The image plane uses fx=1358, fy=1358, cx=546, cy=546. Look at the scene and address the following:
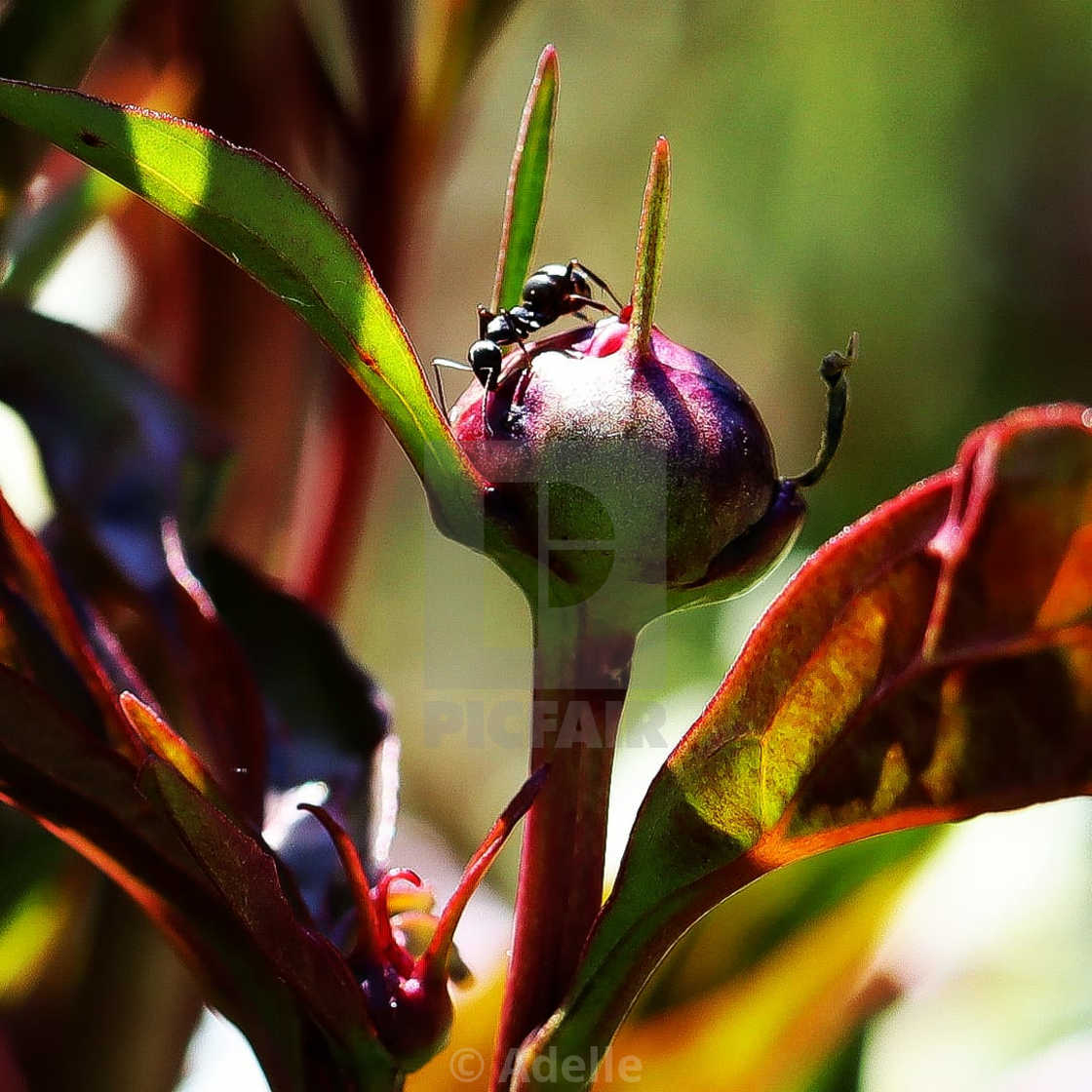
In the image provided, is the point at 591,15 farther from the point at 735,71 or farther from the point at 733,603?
the point at 733,603

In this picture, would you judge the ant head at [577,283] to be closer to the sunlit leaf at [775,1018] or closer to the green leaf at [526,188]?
the green leaf at [526,188]

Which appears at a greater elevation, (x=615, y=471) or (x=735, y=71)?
(x=735, y=71)

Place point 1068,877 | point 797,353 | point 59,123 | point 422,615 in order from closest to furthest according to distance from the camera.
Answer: point 59,123, point 1068,877, point 422,615, point 797,353

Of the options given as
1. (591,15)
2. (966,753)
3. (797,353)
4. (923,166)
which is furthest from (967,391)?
(966,753)

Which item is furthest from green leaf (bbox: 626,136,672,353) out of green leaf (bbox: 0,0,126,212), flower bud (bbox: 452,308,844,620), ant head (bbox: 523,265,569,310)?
green leaf (bbox: 0,0,126,212)

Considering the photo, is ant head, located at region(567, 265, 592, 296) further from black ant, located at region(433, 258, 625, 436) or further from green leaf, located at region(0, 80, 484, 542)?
green leaf, located at region(0, 80, 484, 542)

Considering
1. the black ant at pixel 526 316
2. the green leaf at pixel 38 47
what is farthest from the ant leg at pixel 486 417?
the green leaf at pixel 38 47
